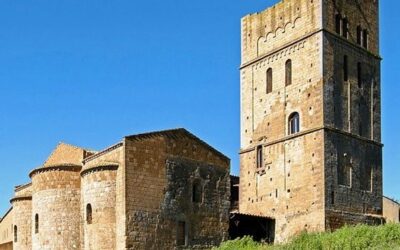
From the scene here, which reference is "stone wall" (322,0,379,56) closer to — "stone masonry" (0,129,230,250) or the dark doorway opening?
"stone masonry" (0,129,230,250)

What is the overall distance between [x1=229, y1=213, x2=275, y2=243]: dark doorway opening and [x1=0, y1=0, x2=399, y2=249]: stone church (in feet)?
0.24

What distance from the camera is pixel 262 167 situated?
3659cm

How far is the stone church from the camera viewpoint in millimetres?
29375

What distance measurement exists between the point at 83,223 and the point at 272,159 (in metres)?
10.0

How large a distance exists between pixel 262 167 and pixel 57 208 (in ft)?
34.1

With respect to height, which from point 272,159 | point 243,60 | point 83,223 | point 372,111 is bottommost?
point 83,223

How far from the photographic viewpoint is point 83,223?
30422mm

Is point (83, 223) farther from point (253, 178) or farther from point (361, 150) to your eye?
point (361, 150)

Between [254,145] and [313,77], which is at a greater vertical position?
[313,77]

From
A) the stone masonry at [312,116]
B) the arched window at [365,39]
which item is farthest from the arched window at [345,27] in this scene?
the arched window at [365,39]

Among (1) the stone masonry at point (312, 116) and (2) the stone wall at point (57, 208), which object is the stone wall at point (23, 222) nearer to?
(2) the stone wall at point (57, 208)

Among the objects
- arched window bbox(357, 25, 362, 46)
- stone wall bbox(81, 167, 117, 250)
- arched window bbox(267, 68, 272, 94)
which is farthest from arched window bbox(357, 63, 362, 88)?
stone wall bbox(81, 167, 117, 250)

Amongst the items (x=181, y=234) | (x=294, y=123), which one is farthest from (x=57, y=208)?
(x=294, y=123)

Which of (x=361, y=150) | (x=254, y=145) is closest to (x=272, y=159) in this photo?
(x=254, y=145)
